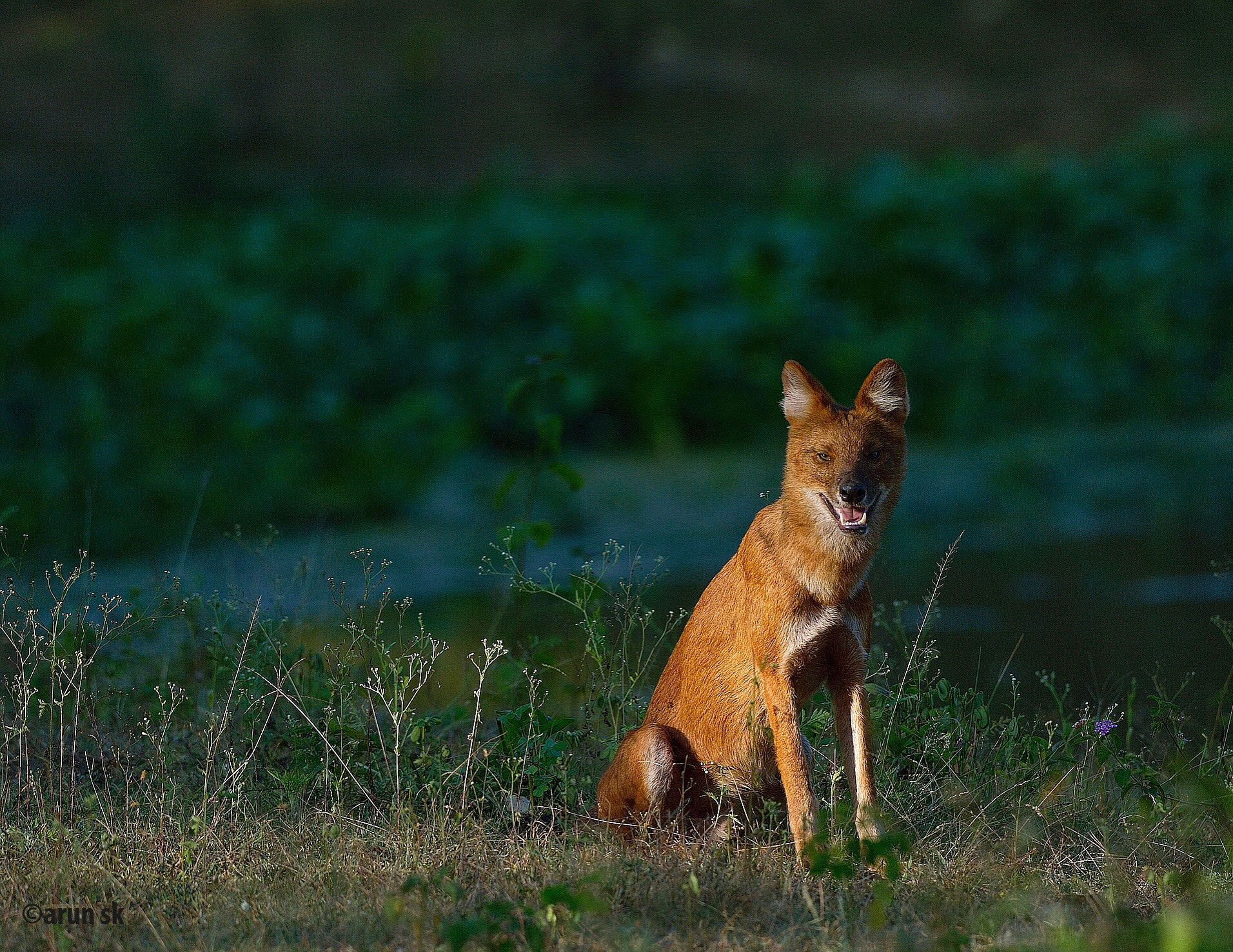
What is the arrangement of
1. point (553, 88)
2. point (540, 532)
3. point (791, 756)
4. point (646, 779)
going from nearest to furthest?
point (791, 756) < point (646, 779) < point (540, 532) < point (553, 88)

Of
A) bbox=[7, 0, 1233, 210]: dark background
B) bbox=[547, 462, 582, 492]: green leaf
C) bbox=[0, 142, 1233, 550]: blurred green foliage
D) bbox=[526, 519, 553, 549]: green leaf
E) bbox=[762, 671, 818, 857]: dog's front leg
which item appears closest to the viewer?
bbox=[762, 671, 818, 857]: dog's front leg

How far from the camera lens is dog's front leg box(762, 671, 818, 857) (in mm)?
3836

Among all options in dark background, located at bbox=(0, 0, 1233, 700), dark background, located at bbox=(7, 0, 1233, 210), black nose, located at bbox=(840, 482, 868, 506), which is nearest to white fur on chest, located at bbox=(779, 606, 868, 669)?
black nose, located at bbox=(840, 482, 868, 506)

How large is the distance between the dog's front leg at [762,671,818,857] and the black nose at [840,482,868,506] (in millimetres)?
470

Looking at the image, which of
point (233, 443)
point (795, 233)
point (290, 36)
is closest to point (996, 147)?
point (795, 233)

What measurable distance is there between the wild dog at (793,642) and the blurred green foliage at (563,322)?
16.0 ft

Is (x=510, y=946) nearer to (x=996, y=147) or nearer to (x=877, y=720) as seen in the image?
(x=877, y=720)

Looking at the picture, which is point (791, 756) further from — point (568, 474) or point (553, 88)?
point (553, 88)

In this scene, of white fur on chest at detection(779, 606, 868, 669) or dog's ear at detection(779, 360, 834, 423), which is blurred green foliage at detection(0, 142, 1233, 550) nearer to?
dog's ear at detection(779, 360, 834, 423)

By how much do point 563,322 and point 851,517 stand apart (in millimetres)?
7803

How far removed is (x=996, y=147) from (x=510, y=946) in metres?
15.9

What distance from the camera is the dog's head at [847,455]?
3.90 metres

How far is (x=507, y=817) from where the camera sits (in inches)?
169

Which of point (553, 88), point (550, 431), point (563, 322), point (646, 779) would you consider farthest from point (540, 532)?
point (553, 88)
